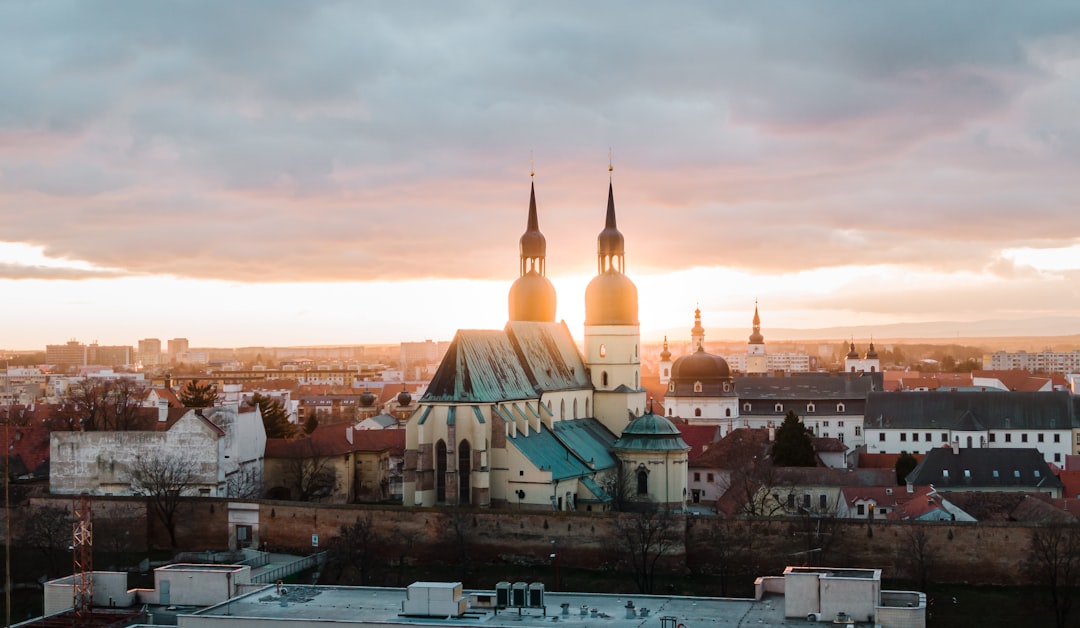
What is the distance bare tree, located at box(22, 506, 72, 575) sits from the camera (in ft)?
199

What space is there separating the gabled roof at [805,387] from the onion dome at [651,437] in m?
51.6

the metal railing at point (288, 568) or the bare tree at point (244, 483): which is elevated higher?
the bare tree at point (244, 483)

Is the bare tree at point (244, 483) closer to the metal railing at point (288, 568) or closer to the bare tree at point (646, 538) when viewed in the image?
the metal railing at point (288, 568)

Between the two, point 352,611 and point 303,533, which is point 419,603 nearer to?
point 352,611

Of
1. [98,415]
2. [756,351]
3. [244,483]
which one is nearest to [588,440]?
[244,483]

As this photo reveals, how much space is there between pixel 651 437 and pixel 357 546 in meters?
18.8

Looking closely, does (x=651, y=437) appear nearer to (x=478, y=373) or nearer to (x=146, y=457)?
(x=478, y=373)

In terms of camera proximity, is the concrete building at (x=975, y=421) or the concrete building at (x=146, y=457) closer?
the concrete building at (x=146, y=457)

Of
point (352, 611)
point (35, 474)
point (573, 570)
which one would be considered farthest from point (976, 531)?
point (35, 474)

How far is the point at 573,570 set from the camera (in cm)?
5681

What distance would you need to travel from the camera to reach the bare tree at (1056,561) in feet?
164

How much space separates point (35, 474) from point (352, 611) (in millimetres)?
40121

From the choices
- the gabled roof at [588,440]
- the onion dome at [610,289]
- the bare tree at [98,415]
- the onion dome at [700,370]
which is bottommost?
the gabled roof at [588,440]

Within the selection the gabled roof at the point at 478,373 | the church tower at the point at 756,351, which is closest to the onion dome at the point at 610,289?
the gabled roof at the point at 478,373
